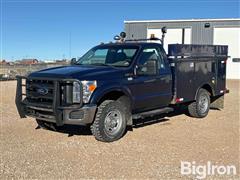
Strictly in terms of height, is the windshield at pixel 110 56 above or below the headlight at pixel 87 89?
above

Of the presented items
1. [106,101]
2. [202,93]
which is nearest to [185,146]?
[106,101]

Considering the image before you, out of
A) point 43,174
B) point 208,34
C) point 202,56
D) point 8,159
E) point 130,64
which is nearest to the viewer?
point 43,174

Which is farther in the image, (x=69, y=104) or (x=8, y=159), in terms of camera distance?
(x=69, y=104)

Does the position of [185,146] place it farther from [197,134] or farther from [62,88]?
[62,88]

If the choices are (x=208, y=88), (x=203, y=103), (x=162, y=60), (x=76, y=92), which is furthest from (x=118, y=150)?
(x=208, y=88)

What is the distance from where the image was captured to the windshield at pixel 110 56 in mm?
8180

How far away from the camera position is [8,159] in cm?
613

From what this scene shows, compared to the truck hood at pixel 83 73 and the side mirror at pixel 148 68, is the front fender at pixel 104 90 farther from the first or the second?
the side mirror at pixel 148 68

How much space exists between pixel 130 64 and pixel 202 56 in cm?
286

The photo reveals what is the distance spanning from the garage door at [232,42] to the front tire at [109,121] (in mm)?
22739

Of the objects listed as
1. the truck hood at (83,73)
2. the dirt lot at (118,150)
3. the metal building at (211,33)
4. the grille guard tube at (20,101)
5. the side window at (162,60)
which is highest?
the metal building at (211,33)

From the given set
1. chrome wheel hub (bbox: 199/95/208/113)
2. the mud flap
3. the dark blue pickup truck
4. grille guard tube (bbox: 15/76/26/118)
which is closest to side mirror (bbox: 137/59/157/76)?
the dark blue pickup truck

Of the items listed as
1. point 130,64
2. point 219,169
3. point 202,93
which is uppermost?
point 130,64

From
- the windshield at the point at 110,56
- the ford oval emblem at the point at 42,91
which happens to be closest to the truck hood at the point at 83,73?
the ford oval emblem at the point at 42,91
